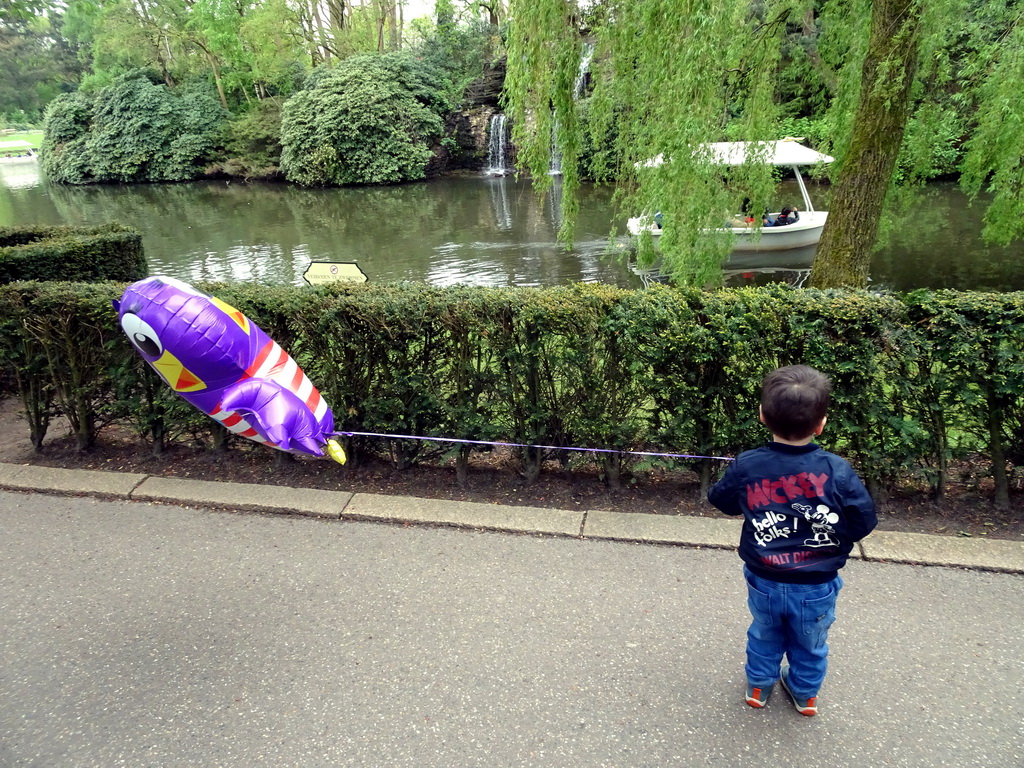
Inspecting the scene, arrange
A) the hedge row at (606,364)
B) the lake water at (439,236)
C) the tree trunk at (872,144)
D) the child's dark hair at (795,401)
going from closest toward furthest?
1. the child's dark hair at (795,401)
2. the hedge row at (606,364)
3. the tree trunk at (872,144)
4. the lake water at (439,236)

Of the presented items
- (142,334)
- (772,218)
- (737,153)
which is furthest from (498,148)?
(142,334)

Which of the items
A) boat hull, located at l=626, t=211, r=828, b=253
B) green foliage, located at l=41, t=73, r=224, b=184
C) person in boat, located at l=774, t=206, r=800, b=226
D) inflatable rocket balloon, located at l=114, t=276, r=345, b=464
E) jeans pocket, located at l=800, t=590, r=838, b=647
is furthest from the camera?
green foliage, located at l=41, t=73, r=224, b=184

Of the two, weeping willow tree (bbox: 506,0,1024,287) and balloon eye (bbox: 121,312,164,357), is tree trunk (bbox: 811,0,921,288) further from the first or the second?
balloon eye (bbox: 121,312,164,357)

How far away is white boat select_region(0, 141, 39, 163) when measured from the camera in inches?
2573

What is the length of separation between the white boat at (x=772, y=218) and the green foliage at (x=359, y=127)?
825 inches

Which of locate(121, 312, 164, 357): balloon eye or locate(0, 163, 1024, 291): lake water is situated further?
locate(0, 163, 1024, 291): lake water

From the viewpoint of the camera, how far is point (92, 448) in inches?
193

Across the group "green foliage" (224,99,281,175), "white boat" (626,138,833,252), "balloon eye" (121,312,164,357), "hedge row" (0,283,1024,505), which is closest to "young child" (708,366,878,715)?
"hedge row" (0,283,1024,505)

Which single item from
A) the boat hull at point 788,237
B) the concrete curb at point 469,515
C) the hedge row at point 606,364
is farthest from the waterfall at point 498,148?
the concrete curb at point 469,515

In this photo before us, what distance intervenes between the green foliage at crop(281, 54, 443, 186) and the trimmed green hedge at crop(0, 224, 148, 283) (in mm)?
21830

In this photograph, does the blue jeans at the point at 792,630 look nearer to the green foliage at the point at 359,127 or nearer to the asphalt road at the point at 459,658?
the asphalt road at the point at 459,658

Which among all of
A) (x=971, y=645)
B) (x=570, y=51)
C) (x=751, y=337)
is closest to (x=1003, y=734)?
(x=971, y=645)

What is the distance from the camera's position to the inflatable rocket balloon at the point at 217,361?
3.12 metres

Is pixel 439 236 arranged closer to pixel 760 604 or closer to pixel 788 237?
pixel 788 237
